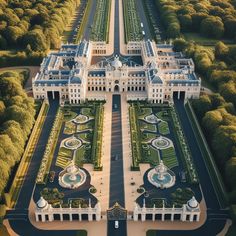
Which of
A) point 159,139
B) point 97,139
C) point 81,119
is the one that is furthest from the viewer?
point 81,119

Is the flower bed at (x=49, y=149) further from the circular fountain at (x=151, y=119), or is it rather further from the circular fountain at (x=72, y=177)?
the circular fountain at (x=151, y=119)

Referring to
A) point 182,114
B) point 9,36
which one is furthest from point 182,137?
point 9,36

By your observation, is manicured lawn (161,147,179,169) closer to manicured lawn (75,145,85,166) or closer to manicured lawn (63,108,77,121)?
manicured lawn (75,145,85,166)

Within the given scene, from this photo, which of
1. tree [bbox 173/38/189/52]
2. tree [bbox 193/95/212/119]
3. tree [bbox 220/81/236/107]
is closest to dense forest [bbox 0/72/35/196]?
tree [bbox 193/95/212/119]

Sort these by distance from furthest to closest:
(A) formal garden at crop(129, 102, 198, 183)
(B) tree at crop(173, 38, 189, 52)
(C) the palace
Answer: (B) tree at crop(173, 38, 189, 52) < (C) the palace < (A) formal garden at crop(129, 102, 198, 183)

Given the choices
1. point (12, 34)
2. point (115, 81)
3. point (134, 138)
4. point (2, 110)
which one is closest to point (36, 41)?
point (12, 34)

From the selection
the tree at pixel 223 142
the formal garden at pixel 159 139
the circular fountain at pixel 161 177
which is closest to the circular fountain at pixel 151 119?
the formal garden at pixel 159 139

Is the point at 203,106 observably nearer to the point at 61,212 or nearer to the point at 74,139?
the point at 74,139
